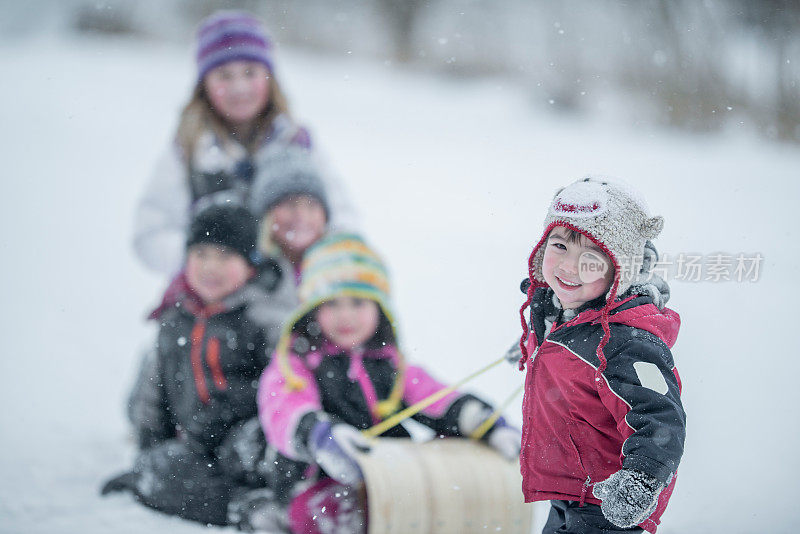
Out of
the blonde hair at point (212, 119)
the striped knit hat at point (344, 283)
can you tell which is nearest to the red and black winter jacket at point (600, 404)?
the striped knit hat at point (344, 283)

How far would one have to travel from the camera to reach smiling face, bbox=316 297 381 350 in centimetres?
172

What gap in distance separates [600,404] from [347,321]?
0.82m

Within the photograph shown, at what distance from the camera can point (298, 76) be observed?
266 cm

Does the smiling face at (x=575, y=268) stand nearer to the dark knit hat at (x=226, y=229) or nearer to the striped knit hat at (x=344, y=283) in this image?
the striped knit hat at (x=344, y=283)

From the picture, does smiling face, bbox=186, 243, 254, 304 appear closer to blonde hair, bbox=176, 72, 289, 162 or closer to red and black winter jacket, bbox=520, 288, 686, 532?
blonde hair, bbox=176, 72, 289, 162

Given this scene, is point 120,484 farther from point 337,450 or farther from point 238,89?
point 238,89

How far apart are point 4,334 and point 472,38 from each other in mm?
1810

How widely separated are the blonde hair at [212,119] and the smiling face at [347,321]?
2.04ft

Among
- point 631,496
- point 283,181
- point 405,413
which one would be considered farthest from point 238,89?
Answer: point 631,496

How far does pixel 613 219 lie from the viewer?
1025 millimetres

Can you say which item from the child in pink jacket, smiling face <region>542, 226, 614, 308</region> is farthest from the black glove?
smiling face <region>542, 226, 614, 308</region>

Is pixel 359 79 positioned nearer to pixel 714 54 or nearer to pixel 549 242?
pixel 714 54

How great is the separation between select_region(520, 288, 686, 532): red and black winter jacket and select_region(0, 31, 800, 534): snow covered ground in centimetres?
64

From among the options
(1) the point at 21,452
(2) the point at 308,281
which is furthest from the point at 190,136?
(1) the point at 21,452
